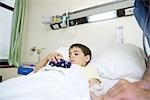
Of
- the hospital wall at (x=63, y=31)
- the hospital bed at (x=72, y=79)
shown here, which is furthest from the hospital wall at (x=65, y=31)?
the hospital bed at (x=72, y=79)

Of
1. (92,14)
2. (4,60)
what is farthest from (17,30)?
(92,14)

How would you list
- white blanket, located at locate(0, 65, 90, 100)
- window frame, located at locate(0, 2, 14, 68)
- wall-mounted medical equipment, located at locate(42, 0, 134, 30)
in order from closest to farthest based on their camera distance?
white blanket, located at locate(0, 65, 90, 100) < wall-mounted medical equipment, located at locate(42, 0, 134, 30) < window frame, located at locate(0, 2, 14, 68)

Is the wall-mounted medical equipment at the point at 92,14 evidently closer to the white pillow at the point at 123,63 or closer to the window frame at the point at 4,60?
the white pillow at the point at 123,63

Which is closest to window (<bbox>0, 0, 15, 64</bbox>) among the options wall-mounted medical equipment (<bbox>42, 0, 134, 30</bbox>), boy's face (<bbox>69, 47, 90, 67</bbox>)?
wall-mounted medical equipment (<bbox>42, 0, 134, 30</bbox>)

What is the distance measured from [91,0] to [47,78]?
1392 millimetres

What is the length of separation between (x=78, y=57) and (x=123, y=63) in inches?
20.2

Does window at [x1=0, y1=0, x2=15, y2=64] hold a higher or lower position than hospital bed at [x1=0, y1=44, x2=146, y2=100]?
higher

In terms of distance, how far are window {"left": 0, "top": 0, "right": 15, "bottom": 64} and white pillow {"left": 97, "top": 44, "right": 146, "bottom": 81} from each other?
184 centimetres

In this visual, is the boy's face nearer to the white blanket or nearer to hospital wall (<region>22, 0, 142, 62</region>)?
hospital wall (<region>22, 0, 142, 62</region>)

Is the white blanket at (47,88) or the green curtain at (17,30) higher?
the green curtain at (17,30)

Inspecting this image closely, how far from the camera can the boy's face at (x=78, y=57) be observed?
1716 millimetres

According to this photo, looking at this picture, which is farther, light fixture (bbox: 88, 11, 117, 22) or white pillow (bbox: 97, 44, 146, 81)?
light fixture (bbox: 88, 11, 117, 22)

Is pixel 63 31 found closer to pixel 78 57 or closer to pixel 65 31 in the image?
pixel 65 31

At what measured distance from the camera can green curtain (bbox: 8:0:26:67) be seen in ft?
9.06
